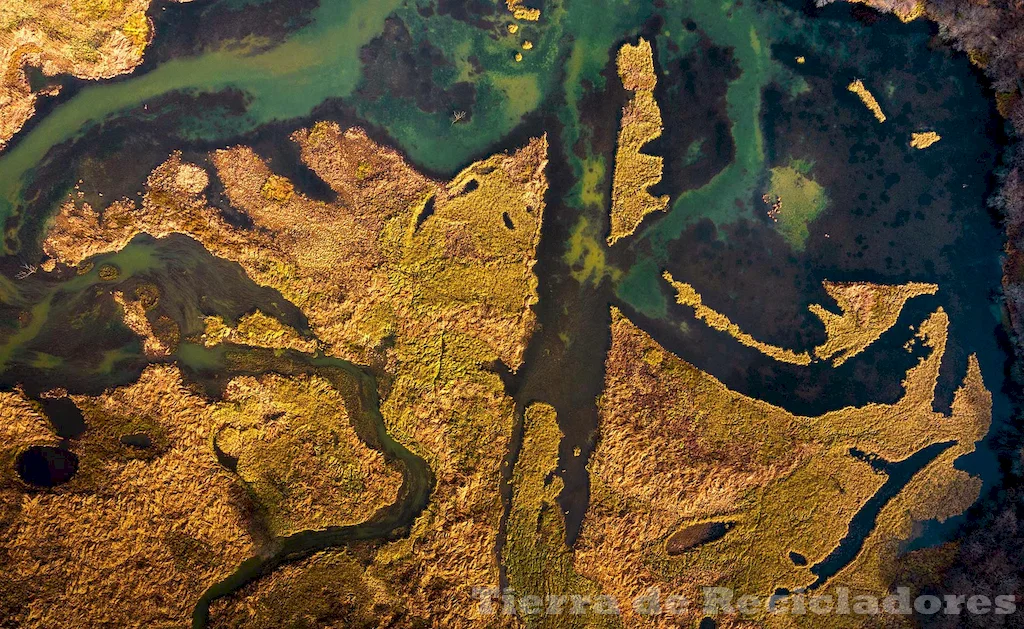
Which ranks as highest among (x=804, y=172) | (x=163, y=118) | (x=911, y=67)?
(x=911, y=67)

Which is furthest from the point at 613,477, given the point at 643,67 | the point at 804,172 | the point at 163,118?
the point at 163,118

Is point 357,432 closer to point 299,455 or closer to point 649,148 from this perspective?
point 299,455

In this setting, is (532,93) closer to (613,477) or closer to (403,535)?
(613,477)

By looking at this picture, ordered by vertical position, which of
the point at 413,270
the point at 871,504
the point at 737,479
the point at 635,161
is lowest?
the point at 871,504

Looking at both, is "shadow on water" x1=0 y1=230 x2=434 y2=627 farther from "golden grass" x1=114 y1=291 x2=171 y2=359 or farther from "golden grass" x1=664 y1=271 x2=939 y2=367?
"golden grass" x1=664 y1=271 x2=939 y2=367

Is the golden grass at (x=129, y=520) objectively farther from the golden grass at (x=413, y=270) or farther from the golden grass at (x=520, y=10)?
the golden grass at (x=520, y=10)

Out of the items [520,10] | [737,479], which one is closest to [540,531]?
[737,479]
